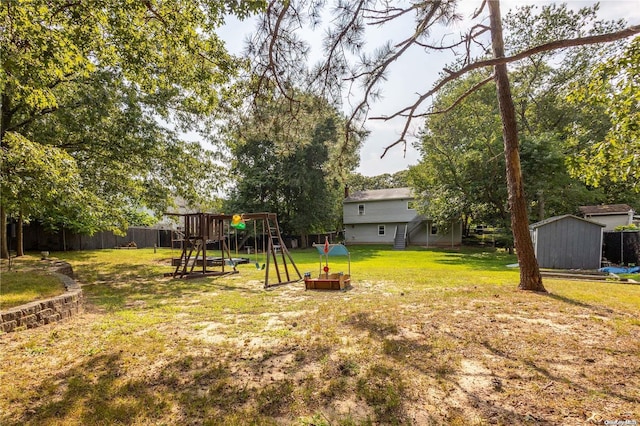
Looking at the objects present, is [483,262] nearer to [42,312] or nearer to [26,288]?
[42,312]

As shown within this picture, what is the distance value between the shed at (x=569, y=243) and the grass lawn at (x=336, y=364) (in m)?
7.02

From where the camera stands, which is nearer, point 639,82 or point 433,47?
point 639,82

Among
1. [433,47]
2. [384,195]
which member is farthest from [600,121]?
[433,47]

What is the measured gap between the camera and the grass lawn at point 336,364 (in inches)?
97.3

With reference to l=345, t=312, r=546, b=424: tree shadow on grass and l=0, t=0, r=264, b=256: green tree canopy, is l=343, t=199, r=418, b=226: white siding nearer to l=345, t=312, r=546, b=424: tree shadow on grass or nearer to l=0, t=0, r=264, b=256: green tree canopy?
l=0, t=0, r=264, b=256: green tree canopy

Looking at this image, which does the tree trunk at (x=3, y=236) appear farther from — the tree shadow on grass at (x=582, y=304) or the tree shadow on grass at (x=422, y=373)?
the tree shadow on grass at (x=582, y=304)

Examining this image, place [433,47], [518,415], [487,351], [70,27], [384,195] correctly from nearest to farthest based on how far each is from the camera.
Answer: [518,415] < [487,351] < [70,27] < [433,47] < [384,195]

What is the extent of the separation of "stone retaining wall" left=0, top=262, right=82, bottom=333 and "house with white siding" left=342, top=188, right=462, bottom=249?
22.6m

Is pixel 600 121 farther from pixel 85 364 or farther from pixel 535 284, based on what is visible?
pixel 85 364

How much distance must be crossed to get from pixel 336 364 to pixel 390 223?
25.9 metres

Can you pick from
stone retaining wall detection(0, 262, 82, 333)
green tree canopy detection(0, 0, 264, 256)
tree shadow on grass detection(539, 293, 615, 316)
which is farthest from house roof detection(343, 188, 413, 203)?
stone retaining wall detection(0, 262, 82, 333)

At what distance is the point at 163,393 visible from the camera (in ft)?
9.09

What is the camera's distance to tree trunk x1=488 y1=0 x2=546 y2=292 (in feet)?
21.3

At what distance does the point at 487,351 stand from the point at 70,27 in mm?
7384
